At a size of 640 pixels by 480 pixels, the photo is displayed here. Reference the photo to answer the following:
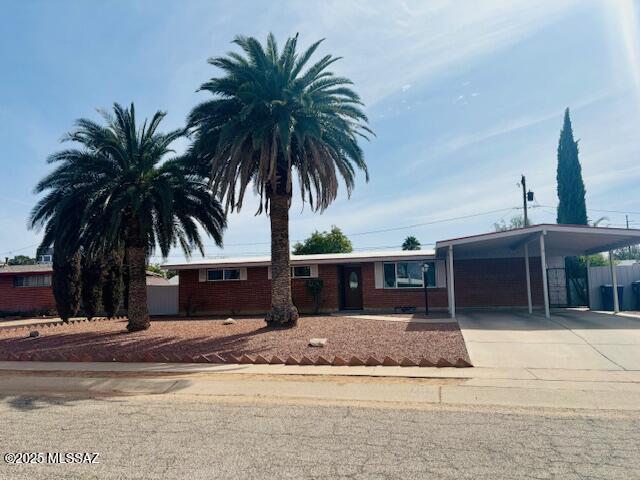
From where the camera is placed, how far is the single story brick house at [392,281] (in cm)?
2194

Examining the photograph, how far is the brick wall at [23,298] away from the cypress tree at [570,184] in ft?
110

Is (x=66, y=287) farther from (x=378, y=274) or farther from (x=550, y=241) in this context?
(x=550, y=241)

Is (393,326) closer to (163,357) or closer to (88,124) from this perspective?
(163,357)

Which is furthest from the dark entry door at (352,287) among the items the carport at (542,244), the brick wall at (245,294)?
the carport at (542,244)

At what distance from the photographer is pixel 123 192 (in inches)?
615

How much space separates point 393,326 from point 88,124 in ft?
39.4

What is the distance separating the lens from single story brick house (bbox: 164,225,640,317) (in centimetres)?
2194

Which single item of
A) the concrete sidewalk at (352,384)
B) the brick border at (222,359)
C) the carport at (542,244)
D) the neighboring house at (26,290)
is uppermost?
the carport at (542,244)

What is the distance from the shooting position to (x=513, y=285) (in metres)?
22.0

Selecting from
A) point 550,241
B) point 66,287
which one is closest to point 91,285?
point 66,287

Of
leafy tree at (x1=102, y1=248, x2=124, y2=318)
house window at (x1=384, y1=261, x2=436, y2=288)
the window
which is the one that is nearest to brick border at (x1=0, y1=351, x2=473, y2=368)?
leafy tree at (x1=102, y1=248, x2=124, y2=318)

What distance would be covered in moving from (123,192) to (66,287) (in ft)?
30.0

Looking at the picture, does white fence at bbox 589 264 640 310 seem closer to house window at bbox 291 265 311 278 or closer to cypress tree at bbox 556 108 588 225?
cypress tree at bbox 556 108 588 225

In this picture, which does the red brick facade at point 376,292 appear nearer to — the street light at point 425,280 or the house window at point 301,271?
the house window at point 301,271
